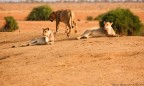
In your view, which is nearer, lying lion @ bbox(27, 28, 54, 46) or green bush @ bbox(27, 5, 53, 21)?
lying lion @ bbox(27, 28, 54, 46)

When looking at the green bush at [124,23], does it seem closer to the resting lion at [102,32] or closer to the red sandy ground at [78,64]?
the resting lion at [102,32]

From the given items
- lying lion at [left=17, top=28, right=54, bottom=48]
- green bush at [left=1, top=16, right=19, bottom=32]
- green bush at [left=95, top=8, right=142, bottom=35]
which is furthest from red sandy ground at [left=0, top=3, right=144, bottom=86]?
green bush at [left=1, top=16, right=19, bottom=32]

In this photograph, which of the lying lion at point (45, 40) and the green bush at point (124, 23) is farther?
the green bush at point (124, 23)

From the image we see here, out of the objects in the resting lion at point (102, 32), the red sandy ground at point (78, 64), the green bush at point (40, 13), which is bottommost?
the green bush at point (40, 13)

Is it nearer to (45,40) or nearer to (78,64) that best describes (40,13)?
(45,40)

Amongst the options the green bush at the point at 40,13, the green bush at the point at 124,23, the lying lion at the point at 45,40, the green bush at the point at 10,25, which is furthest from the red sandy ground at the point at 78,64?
the green bush at the point at 40,13

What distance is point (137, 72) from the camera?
1366cm

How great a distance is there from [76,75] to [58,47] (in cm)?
502

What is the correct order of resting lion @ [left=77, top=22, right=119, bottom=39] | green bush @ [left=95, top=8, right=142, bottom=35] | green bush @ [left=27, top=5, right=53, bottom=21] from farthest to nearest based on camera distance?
1. green bush @ [left=27, top=5, right=53, bottom=21]
2. green bush @ [left=95, top=8, right=142, bottom=35]
3. resting lion @ [left=77, top=22, right=119, bottom=39]

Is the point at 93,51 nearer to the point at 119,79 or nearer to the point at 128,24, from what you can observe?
the point at 119,79

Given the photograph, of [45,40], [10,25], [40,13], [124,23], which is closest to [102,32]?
[45,40]

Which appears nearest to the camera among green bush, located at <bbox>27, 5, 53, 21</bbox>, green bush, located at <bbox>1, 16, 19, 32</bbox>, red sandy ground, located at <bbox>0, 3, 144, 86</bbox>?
red sandy ground, located at <bbox>0, 3, 144, 86</bbox>

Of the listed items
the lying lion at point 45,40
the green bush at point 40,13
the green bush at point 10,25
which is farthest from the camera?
the green bush at point 40,13

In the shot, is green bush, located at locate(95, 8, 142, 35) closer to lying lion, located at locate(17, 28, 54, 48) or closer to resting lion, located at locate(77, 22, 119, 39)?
resting lion, located at locate(77, 22, 119, 39)
